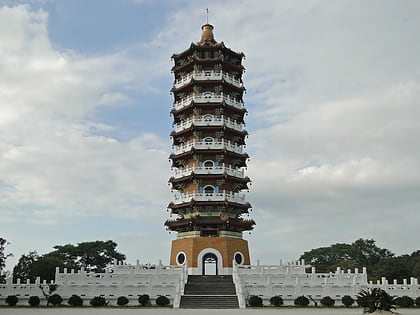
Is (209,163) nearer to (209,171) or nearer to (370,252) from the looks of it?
(209,171)

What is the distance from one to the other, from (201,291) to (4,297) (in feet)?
42.7

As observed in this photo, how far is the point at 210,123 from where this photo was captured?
4403 centimetres

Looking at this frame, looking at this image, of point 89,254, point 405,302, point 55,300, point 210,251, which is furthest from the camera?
point 89,254

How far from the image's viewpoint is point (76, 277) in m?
32.2

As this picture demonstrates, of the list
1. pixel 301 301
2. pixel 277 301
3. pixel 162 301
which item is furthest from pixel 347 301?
pixel 162 301

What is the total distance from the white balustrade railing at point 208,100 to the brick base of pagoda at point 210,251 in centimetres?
1297

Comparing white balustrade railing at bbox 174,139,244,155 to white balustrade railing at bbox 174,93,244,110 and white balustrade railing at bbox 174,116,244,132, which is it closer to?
white balustrade railing at bbox 174,116,244,132

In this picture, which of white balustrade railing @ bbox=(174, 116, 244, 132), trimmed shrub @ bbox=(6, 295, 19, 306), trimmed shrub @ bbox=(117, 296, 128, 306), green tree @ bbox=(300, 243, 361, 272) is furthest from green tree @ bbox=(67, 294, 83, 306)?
green tree @ bbox=(300, 243, 361, 272)

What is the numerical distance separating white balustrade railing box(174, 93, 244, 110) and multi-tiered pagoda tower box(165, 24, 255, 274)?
3.8 inches

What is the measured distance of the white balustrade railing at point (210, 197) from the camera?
41.5 m

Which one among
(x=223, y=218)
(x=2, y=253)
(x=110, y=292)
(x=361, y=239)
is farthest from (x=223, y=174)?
(x=361, y=239)

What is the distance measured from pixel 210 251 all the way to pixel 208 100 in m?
14.2

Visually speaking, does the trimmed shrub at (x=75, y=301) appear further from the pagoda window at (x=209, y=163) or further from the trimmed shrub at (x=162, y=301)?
the pagoda window at (x=209, y=163)

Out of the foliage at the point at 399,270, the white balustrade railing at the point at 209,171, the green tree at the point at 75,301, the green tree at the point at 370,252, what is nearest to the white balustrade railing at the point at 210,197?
the white balustrade railing at the point at 209,171
